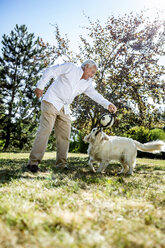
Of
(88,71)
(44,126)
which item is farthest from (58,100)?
Answer: (88,71)

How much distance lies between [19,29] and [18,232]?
1725 centimetres

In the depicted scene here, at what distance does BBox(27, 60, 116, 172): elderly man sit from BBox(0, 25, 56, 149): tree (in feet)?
35.6

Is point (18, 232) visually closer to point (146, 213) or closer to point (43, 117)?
point (146, 213)

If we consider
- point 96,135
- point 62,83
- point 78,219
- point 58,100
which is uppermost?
point 62,83

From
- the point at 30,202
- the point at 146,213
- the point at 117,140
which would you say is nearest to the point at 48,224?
the point at 30,202

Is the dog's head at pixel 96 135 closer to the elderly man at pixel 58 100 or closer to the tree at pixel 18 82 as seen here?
the elderly man at pixel 58 100

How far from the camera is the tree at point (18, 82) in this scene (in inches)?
610

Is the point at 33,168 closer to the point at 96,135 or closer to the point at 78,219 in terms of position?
the point at 96,135

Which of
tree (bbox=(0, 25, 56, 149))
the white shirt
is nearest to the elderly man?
the white shirt

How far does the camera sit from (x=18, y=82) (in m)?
16.2

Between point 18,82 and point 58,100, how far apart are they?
12827mm

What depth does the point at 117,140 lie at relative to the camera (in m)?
5.21

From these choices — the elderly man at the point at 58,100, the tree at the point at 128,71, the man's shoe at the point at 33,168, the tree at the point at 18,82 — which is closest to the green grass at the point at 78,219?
the man's shoe at the point at 33,168

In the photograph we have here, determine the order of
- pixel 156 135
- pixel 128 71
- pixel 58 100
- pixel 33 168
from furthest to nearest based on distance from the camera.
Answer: pixel 156 135, pixel 128 71, pixel 58 100, pixel 33 168
